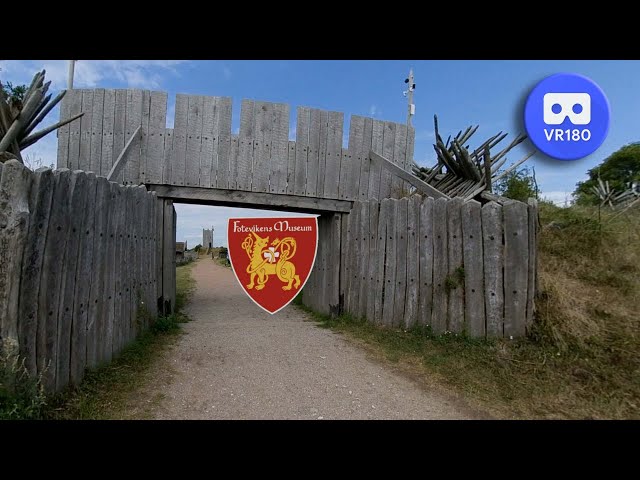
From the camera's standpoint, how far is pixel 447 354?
177 inches

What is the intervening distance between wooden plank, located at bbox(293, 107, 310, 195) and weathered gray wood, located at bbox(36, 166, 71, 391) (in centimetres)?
419

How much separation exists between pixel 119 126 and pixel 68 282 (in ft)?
13.8

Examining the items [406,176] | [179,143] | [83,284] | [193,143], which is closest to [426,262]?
[406,176]

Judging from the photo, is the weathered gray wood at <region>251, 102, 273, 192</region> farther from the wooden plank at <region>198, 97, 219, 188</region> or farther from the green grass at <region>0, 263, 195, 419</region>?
the green grass at <region>0, 263, 195, 419</region>

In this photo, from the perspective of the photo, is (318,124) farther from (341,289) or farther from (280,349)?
(280,349)

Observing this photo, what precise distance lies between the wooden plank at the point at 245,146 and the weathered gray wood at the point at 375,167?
2.70 m

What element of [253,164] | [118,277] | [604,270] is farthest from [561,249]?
[118,277]

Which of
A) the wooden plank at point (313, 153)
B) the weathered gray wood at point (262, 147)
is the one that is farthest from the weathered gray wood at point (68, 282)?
the wooden plank at point (313, 153)

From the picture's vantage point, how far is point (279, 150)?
261 inches

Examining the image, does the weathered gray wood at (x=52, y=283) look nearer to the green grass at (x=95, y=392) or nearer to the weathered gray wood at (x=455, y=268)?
the green grass at (x=95, y=392)

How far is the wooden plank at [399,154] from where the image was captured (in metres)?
7.29

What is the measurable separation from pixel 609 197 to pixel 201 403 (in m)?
10.1

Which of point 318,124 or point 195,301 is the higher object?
point 318,124
